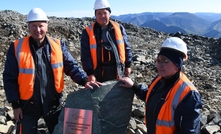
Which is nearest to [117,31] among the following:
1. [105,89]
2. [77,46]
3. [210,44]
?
[105,89]

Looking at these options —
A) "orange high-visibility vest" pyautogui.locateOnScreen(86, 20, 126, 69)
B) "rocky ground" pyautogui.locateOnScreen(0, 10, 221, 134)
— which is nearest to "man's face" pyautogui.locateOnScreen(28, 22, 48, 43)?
"orange high-visibility vest" pyautogui.locateOnScreen(86, 20, 126, 69)

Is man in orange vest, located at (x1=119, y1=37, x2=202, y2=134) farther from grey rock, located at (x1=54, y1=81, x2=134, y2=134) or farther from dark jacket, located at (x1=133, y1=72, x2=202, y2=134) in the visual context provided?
grey rock, located at (x1=54, y1=81, x2=134, y2=134)

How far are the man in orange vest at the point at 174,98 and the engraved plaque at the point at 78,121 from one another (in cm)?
108

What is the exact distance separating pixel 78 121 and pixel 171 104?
1639 millimetres

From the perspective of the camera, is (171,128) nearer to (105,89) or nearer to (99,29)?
(105,89)

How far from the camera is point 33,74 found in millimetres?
3971

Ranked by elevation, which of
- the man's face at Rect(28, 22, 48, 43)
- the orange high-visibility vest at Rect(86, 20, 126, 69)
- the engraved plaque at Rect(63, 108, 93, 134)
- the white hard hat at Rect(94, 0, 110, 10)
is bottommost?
the engraved plaque at Rect(63, 108, 93, 134)

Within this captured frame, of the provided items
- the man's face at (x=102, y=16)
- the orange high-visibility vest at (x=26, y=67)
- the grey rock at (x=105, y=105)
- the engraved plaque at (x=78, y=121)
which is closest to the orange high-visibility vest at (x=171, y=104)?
the grey rock at (x=105, y=105)

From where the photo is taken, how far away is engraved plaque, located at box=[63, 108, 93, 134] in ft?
13.5

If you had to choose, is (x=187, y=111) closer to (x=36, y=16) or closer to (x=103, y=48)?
(x=103, y=48)

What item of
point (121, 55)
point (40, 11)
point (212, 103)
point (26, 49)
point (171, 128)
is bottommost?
point (212, 103)

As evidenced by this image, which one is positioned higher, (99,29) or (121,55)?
(99,29)

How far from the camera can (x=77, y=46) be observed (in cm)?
1681

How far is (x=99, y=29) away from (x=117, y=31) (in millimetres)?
352
